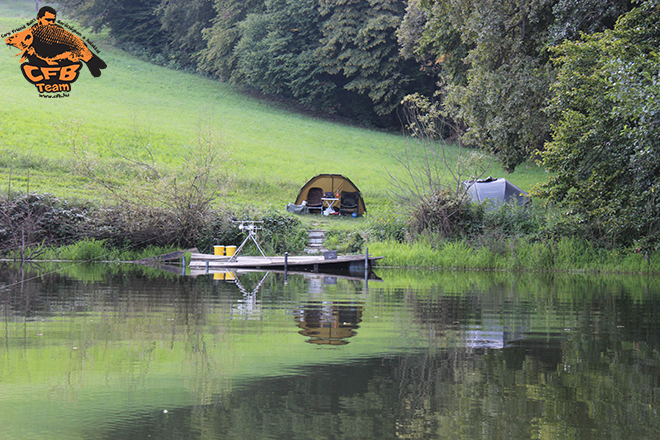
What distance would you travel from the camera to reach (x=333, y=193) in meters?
32.4

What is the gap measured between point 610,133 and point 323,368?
514 inches

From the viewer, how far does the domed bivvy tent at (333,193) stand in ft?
107

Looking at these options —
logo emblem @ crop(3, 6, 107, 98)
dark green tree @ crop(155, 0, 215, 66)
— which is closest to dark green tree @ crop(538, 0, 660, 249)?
logo emblem @ crop(3, 6, 107, 98)

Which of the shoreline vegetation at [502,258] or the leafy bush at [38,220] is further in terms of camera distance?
the leafy bush at [38,220]

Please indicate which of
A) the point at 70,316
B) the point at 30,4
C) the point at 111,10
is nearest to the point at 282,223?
the point at 70,316

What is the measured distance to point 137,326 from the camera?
28.2 feet

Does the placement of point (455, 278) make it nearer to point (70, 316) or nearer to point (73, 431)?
Result: point (70, 316)

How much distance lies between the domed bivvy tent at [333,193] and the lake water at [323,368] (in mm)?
20146

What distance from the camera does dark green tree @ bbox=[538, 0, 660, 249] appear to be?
14.9 metres

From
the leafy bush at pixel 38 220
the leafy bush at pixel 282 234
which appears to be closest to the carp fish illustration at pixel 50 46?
the leafy bush at pixel 38 220

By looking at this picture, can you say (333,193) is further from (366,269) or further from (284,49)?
(284,49)

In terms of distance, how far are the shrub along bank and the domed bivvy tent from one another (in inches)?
251

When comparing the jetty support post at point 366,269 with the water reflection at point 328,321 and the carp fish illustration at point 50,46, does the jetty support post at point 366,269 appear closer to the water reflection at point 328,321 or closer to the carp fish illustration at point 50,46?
the water reflection at point 328,321

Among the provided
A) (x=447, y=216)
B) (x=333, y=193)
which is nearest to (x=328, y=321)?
(x=447, y=216)
